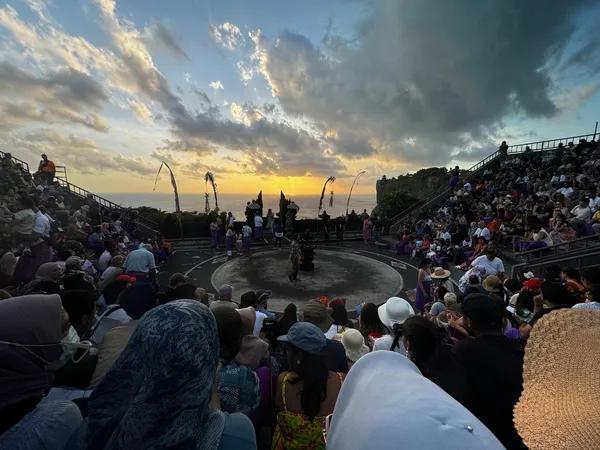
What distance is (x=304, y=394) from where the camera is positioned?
2.59 m

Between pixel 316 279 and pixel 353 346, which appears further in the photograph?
pixel 316 279

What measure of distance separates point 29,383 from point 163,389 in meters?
0.92

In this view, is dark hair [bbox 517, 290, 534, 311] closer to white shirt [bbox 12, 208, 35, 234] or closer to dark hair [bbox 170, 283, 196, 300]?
dark hair [bbox 170, 283, 196, 300]

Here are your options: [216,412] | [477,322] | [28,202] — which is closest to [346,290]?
[477,322]

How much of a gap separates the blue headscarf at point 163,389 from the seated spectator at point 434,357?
1.88m

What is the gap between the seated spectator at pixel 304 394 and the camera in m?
2.54

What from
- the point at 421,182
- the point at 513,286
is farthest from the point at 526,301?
the point at 421,182

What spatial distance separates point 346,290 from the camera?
13570 mm

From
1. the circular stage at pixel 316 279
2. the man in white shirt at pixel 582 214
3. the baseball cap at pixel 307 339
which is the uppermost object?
the man in white shirt at pixel 582 214

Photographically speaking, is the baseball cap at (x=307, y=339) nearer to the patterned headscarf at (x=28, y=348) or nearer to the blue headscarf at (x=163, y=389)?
the blue headscarf at (x=163, y=389)

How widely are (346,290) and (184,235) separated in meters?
14.5

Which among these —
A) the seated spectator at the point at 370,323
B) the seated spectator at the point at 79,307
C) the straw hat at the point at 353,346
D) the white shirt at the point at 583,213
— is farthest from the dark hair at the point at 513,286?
the white shirt at the point at 583,213

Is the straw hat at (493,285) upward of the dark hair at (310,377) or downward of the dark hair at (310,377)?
upward

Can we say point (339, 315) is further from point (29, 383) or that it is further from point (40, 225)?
point (40, 225)
